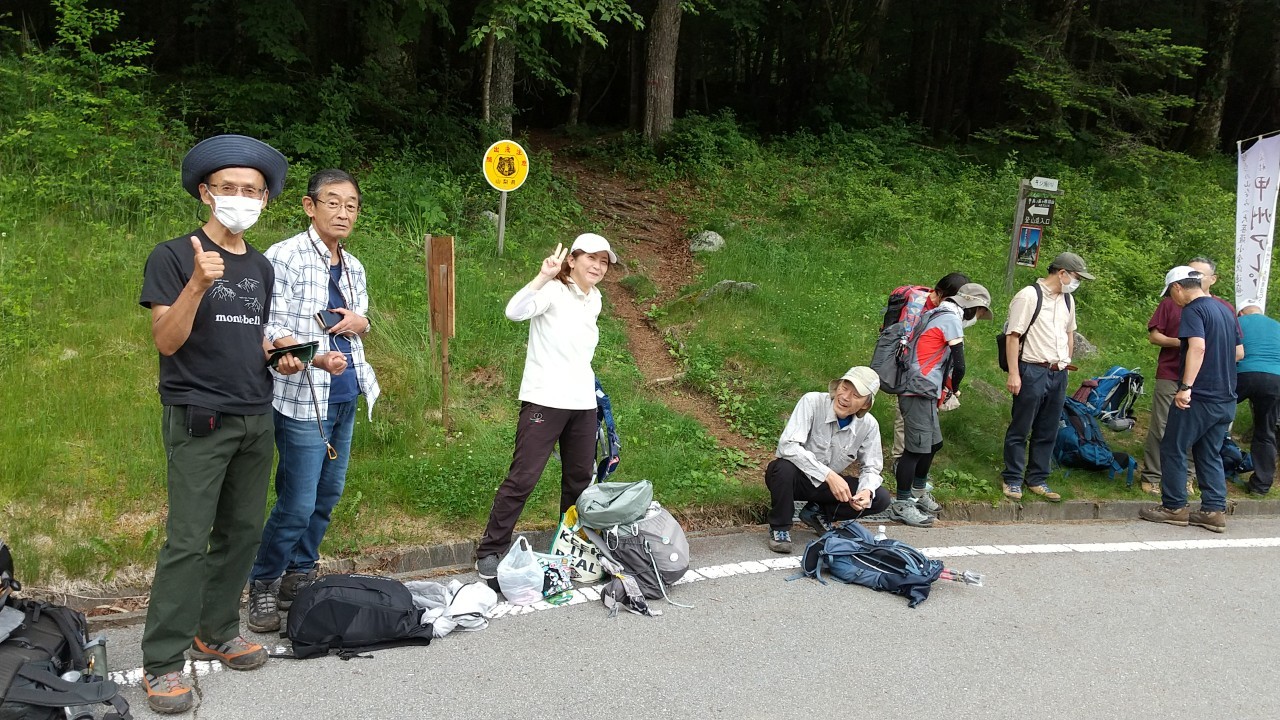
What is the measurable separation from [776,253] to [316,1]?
25.9 feet

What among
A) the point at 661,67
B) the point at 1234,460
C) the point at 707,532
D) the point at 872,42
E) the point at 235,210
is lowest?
the point at 707,532

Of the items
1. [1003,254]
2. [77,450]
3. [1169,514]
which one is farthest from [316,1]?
[1169,514]

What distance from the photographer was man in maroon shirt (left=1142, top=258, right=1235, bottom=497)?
7.69 m

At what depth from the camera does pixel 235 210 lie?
3598mm

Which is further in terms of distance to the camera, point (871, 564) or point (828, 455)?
point (828, 455)

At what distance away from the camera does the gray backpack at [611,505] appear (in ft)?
16.6

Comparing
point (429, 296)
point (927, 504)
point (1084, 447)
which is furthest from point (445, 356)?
point (1084, 447)

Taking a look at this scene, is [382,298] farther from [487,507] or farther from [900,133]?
[900,133]

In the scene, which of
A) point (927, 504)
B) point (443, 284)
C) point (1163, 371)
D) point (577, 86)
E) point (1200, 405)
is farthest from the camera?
point (577, 86)

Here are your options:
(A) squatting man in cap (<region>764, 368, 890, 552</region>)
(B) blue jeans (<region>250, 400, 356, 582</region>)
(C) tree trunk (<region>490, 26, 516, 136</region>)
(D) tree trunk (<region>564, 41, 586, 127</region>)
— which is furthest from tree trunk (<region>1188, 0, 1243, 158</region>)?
(B) blue jeans (<region>250, 400, 356, 582</region>)

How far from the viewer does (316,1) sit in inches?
526

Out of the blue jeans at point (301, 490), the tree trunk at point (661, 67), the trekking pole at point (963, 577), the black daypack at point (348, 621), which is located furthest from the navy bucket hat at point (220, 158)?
the tree trunk at point (661, 67)

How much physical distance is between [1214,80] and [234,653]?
24.4m

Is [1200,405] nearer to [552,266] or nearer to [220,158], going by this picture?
[552,266]
